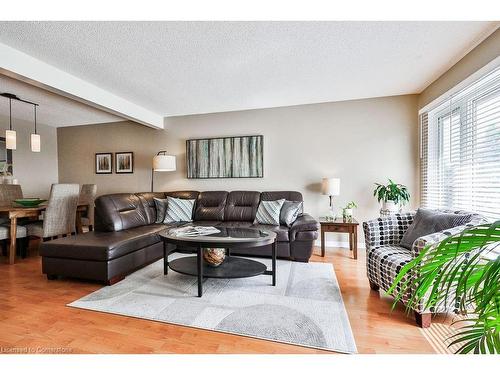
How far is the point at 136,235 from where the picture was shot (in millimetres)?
2963

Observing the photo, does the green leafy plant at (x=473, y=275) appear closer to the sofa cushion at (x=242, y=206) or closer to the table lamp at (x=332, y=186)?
the table lamp at (x=332, y=186)

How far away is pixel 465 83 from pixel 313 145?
6.63 ft

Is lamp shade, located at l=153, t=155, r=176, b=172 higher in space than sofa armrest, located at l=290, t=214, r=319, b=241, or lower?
higher

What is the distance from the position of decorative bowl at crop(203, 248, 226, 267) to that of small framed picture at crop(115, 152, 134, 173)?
332 cm

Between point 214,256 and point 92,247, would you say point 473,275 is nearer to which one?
point 214,256

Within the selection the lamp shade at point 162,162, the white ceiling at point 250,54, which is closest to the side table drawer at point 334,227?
the white ceiling at point 250,54

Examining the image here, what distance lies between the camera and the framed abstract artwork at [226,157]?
14.3 ft

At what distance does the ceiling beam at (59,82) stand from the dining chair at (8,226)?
6.47ft

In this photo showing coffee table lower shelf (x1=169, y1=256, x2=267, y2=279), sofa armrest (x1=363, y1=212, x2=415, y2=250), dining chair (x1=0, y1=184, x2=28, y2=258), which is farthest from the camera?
dining chair (x1=0, y1=184, x2=28, y2=258)

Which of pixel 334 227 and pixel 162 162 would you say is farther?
pixel 162 162

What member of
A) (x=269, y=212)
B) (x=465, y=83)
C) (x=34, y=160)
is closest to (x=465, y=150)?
(x=465, y=83)

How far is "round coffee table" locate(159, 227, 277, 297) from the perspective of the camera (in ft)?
7.37

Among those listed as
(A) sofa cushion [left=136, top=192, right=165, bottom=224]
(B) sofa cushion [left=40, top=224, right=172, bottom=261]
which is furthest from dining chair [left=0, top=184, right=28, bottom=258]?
(A) sofa cushion [left=136, top=192, right=165, bottom=224]

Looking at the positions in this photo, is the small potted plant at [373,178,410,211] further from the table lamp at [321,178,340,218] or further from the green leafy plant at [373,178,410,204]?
the table lamp at [321,178,340,218]
